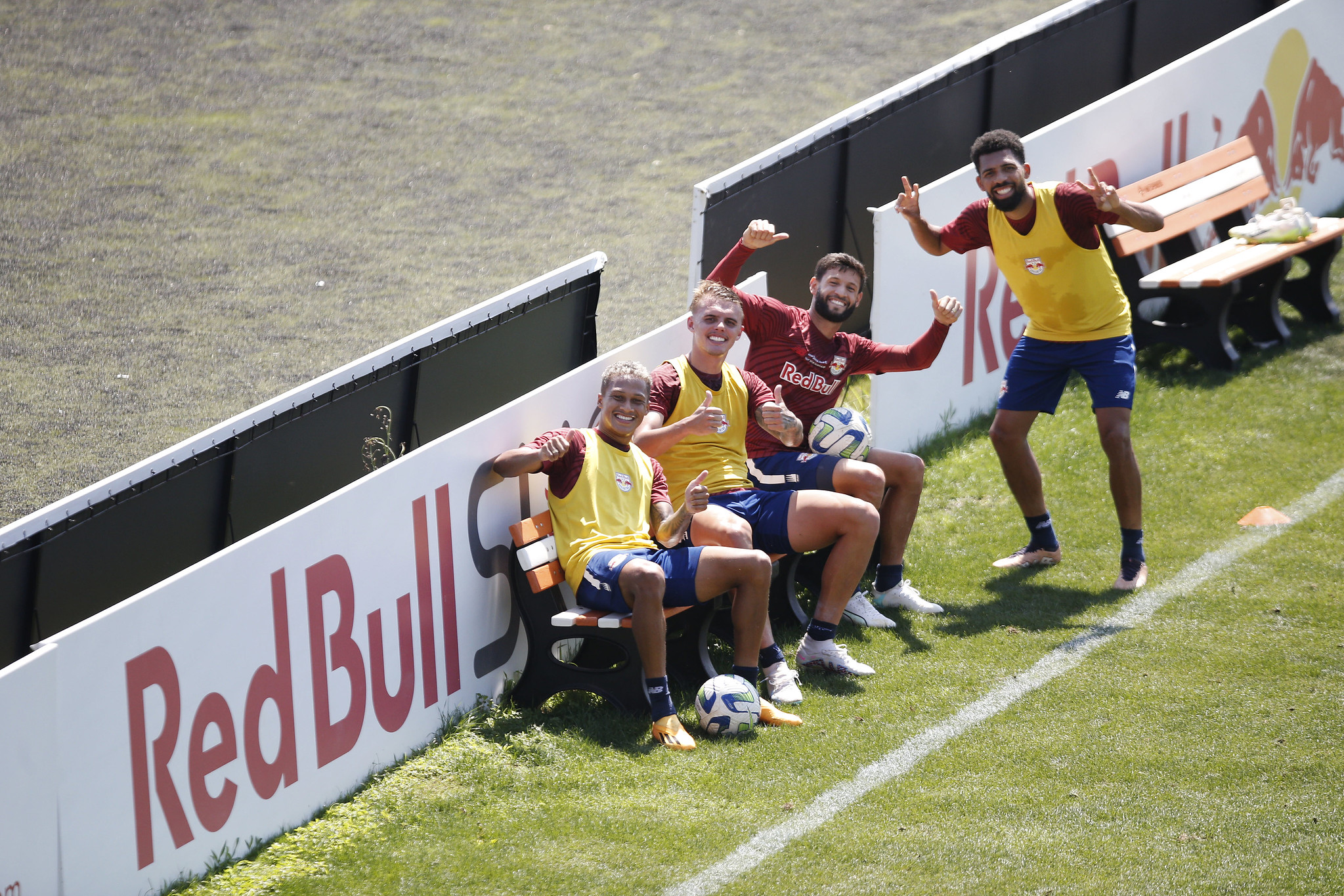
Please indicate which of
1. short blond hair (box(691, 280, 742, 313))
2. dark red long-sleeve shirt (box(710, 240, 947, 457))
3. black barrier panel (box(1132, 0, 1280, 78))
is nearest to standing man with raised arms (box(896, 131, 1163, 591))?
dark red long-sleeve shirt (box(710, 240, 947, 457))

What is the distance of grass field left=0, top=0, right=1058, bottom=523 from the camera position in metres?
9.99

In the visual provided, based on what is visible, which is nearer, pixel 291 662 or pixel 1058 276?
pixel 291 662

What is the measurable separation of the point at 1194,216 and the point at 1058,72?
6.09 feet

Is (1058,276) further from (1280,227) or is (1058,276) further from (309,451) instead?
(309,451)

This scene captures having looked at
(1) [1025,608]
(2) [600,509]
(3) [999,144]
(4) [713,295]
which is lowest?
(1) [1025,608]

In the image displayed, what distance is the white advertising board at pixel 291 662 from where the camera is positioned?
438cm

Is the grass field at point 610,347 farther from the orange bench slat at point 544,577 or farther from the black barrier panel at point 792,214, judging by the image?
the black barrier panel at point 792,214

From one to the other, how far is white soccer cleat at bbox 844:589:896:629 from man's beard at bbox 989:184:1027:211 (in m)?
2.08

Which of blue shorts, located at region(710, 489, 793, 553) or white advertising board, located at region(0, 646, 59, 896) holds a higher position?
white advertising board, located at region(0, 646, 59, 896)

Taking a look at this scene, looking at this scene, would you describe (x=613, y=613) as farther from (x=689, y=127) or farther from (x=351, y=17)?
(x=351, y=17)

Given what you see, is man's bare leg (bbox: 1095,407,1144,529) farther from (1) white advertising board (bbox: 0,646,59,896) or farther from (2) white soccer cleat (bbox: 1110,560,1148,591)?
(1) white advertising board (bbox: 0,646,59,896)

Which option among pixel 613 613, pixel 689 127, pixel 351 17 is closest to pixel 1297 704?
pixel 613 613

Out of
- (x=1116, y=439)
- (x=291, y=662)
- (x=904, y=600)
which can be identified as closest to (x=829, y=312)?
(x=904, y=600)

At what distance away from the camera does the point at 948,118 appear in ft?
31.4
